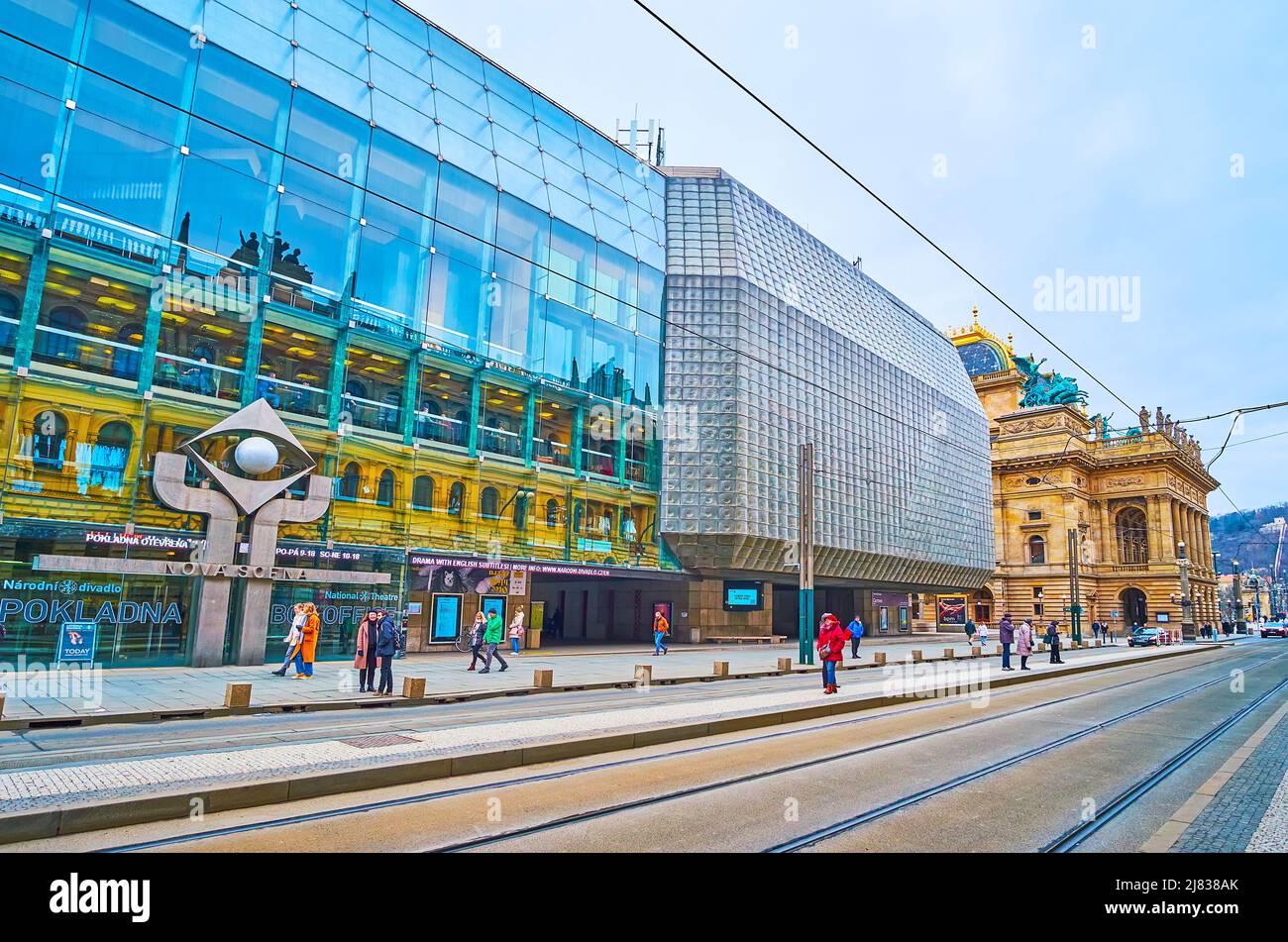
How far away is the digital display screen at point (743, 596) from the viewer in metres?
41.7

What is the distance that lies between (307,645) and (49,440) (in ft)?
30.7

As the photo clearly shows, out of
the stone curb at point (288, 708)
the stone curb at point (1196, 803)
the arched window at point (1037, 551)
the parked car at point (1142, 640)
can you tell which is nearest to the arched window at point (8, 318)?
the stone curb at point (288, 708)

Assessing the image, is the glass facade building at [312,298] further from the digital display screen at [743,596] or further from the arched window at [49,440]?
the digital display screen at [743,596]

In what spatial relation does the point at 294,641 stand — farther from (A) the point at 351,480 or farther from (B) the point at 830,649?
(B) the point at 830,649

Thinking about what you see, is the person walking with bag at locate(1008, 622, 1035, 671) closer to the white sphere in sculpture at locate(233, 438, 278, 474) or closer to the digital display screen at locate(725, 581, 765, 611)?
the digital display screen at locate(725, 581, 765, 611)

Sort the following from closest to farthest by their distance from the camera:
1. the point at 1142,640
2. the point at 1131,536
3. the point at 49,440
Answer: the point at 49,440 → the point at 1142,640 → the point at 1131,536

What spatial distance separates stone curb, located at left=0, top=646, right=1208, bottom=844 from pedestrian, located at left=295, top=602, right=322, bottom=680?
37.3ft

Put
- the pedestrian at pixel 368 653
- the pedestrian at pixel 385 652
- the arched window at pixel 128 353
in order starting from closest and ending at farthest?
the pedestrian at pixel 385 652
the pedestrian at pixel 368 653
the arched window at pixel 128 353

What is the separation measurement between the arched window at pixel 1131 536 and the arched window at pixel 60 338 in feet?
301

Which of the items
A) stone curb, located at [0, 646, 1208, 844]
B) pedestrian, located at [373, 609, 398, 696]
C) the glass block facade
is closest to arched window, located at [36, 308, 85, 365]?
pedestrian, located at [373, 609, 398, 696]

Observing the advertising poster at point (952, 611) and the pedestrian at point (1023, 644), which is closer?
the pedestrian at point (1023, 644)

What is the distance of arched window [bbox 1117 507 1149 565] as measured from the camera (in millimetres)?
83438

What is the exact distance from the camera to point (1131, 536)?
84.4m

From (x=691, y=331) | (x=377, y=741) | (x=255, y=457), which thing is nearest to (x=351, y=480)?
(x=255, y=457)
